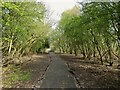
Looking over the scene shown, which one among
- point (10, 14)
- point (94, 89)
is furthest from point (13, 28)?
point (94, 89)

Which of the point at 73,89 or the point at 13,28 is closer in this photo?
the point at 73,89

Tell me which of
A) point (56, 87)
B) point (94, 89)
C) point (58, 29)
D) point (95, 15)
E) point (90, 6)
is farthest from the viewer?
point (58, 29)

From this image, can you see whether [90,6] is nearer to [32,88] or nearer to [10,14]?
[10,14]

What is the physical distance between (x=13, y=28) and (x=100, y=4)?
665cm

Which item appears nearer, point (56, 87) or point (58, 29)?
point (56, 87)

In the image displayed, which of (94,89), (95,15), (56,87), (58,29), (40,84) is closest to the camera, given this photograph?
(94,89)

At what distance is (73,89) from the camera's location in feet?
42.0

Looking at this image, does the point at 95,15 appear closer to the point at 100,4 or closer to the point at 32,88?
the point at 100,4

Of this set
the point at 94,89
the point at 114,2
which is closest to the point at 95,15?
the point at 114,2

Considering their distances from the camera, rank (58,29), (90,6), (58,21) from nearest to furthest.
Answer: (90,6), (58,21), (58,29)

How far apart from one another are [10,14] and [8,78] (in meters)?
5.10

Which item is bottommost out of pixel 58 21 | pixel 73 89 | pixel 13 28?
pixel 73 89

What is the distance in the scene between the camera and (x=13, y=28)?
58.4 feet

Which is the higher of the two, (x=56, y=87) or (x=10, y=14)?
(x=10, y=14)
